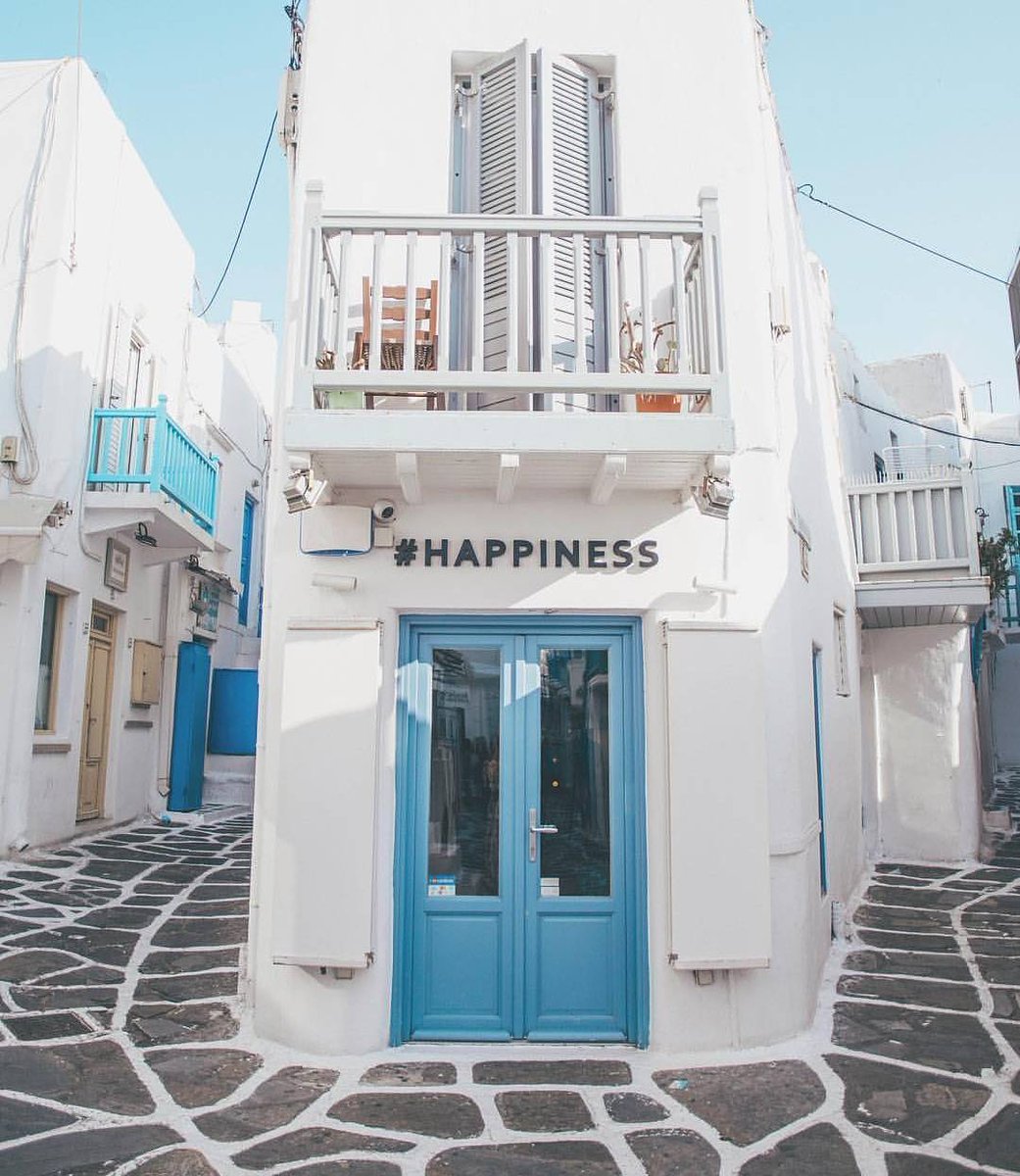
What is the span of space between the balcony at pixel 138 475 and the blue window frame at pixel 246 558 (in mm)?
5111

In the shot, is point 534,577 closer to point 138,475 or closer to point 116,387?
point 138,475

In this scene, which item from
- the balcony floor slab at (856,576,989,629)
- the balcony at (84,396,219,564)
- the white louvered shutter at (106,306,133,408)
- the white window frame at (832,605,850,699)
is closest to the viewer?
the white window frame at (832,605,850,699)

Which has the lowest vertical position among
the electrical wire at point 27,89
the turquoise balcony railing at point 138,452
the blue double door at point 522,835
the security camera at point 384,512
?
the blue double door at point 522,835

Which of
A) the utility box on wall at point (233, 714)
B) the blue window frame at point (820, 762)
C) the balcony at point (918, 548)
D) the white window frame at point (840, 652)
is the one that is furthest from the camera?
the utility box on wall at point (233, 714)

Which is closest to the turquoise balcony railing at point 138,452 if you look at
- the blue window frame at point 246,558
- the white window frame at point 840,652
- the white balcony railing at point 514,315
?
the blue window frame at point 246,558

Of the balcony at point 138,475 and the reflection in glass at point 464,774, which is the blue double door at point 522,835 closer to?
the reflection in glass at point 464,774

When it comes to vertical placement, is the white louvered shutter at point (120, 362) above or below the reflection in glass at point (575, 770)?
above

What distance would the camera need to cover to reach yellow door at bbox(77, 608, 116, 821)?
11578 millimetres

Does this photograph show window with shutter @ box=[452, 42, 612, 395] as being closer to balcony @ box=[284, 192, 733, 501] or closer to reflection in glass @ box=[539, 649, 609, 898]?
balcony @ box=[284, 192, 733, 501]

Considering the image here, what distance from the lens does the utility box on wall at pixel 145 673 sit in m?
12.6

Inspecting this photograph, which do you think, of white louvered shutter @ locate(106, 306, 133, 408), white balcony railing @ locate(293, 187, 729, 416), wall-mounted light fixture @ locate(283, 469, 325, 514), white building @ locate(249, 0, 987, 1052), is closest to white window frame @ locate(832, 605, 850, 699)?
white building @ locate(249, 0, 987, 1052)

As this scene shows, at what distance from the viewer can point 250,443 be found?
59.8ft

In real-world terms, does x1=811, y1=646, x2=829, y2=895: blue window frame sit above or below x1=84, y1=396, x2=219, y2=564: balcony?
below

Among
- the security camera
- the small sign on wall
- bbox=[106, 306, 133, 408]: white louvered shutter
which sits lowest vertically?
the security camera
